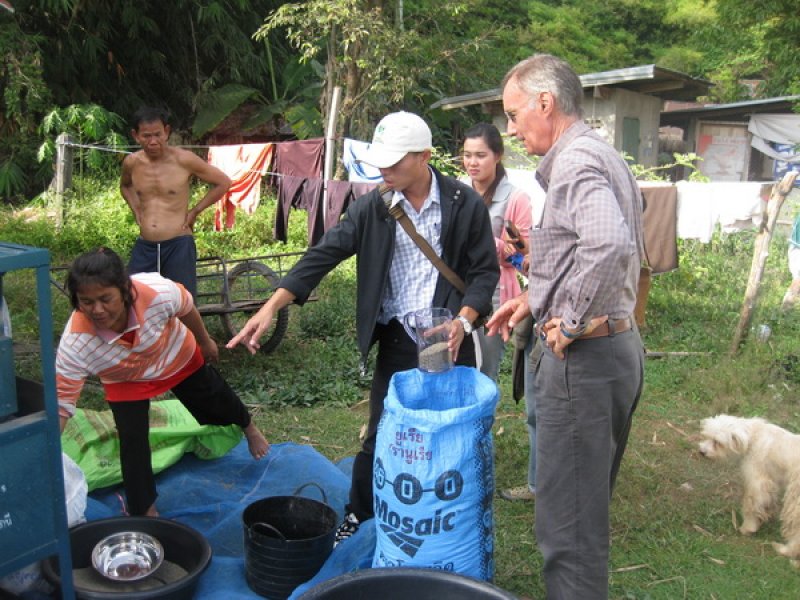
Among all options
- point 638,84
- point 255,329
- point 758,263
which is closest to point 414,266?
point 255,329

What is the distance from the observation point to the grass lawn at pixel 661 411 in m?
3.90

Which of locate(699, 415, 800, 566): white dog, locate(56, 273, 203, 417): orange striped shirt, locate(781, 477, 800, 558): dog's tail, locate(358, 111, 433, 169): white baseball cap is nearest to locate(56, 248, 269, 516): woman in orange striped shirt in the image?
locate(56, 273, 203, 417): orange striped shirt

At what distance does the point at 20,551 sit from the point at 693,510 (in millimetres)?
3474

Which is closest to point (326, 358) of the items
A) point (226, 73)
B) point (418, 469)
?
point (418, 469)

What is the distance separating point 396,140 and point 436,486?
4.51 feet

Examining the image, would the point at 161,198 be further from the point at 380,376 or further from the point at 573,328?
the point at 573,328

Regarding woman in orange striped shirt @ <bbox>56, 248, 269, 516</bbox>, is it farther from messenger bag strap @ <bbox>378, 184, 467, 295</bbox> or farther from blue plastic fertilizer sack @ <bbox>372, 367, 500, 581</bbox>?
blue plastic fertilizer sack @ <bbox>372, 367, 500, 581</bbox>

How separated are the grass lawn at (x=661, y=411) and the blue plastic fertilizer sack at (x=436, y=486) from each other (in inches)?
31.3

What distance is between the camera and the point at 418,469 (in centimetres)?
291

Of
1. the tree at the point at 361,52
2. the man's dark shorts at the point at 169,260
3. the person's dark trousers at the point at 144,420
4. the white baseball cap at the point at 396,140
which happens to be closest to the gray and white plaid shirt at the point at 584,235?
the white baseball cap at the point at 396,140

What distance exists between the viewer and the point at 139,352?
11.9 ft

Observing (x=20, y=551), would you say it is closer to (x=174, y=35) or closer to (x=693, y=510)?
(x=693, y=510)

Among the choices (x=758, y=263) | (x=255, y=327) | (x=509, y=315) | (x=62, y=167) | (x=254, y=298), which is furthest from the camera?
(x=62, y=167)

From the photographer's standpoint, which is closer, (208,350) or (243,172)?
(208,350)
